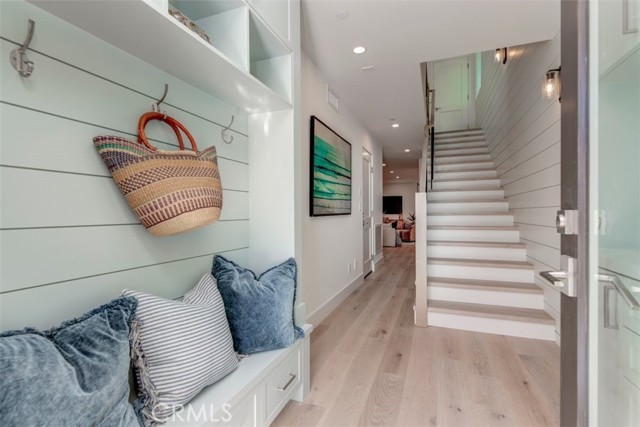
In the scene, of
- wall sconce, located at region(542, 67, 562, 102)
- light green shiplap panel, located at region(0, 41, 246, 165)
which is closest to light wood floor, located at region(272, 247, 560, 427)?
light green shiplap panel, located at region(0, 41, 246, 165)

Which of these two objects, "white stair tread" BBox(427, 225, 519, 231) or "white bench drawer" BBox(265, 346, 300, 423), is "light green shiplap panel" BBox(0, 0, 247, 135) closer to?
"white bench drawer" BBox(265, 346, 300, 423)

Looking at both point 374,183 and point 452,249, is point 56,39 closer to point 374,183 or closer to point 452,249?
point 452,249

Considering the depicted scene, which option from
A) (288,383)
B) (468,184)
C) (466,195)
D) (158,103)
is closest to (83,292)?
(158,103)

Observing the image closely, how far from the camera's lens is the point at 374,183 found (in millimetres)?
5426

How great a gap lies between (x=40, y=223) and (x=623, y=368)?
1604 millimetres

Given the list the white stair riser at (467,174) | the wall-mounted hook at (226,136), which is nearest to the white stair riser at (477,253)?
the white stair riser at (467,174)

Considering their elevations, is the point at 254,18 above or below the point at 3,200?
above

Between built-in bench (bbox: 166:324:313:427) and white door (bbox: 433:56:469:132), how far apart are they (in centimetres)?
706

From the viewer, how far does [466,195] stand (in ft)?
14.1

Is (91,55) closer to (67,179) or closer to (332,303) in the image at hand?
(67,179)

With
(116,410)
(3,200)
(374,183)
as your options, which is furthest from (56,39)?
(374,183)

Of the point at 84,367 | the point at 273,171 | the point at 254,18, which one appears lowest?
the point at 84,367

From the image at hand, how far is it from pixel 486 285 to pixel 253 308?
2.46 m

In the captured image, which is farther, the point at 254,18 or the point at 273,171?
the point at 273,171
